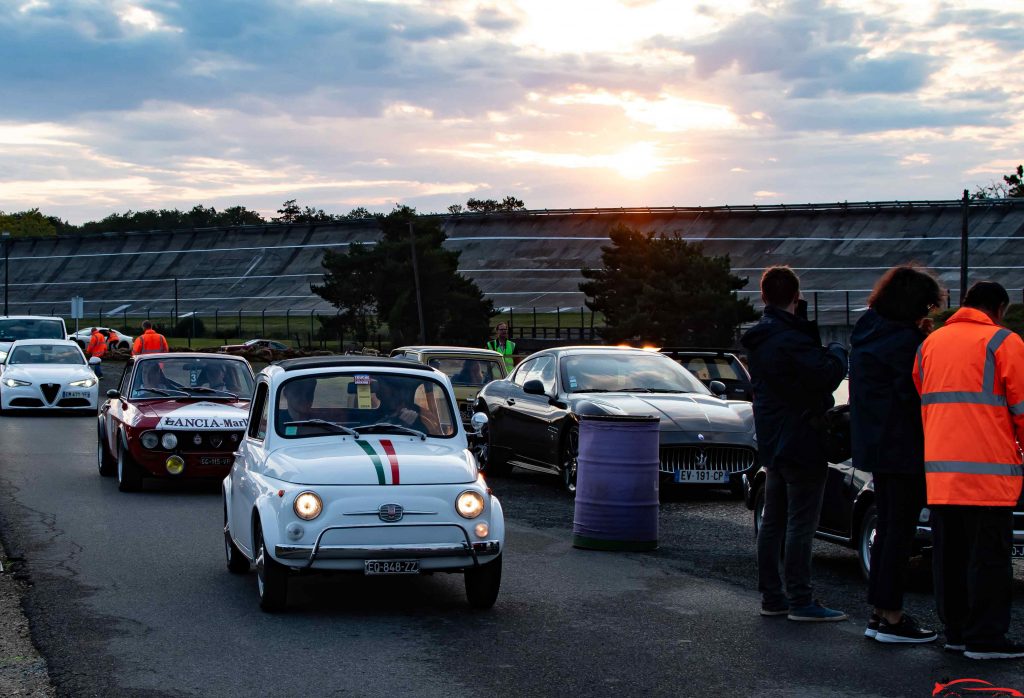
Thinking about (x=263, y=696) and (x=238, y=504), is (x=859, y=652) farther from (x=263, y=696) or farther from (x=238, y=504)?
(x=238, y=504)

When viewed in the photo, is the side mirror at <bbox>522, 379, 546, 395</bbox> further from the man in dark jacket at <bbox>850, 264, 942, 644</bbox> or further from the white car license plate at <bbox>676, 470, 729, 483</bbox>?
the man in dark jacket at <bbox>850, 264, 942, 644</bbox>

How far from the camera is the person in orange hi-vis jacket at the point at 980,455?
7043 mm

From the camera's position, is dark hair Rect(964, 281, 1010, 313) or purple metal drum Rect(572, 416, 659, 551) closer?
dark hair Rect(964, 281, 1010, 313)

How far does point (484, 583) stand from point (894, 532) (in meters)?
2.52

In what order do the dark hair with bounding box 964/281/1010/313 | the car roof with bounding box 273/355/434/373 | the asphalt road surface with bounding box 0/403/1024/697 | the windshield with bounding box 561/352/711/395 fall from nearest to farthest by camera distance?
the asphalt road surface with bounding box 0/403/1024/697
the dark hair with bounding box 964/281/1010/313
the car roof with bounding box 273/355/434/373
the windshield with bounding box 561/352/711/395

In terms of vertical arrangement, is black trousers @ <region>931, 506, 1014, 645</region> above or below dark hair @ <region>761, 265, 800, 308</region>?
below

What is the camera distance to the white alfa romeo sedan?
2822cm

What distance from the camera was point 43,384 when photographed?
2834cm

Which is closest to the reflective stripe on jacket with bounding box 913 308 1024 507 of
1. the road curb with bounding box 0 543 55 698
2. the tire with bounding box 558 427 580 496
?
the road curb with bounding box 0 543 55 698

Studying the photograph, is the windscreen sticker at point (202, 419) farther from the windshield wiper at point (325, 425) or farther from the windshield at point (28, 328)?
the windshield at point (28, 328)

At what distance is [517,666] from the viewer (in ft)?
23.3

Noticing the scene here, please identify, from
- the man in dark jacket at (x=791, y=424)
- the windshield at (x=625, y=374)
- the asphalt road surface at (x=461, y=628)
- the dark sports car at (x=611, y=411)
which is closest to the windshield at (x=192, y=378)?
the dark sports car at (x=611, y=411)

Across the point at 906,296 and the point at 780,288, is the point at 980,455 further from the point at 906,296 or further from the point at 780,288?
the point at 780,288

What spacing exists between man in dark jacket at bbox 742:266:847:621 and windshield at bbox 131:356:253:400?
917cm
